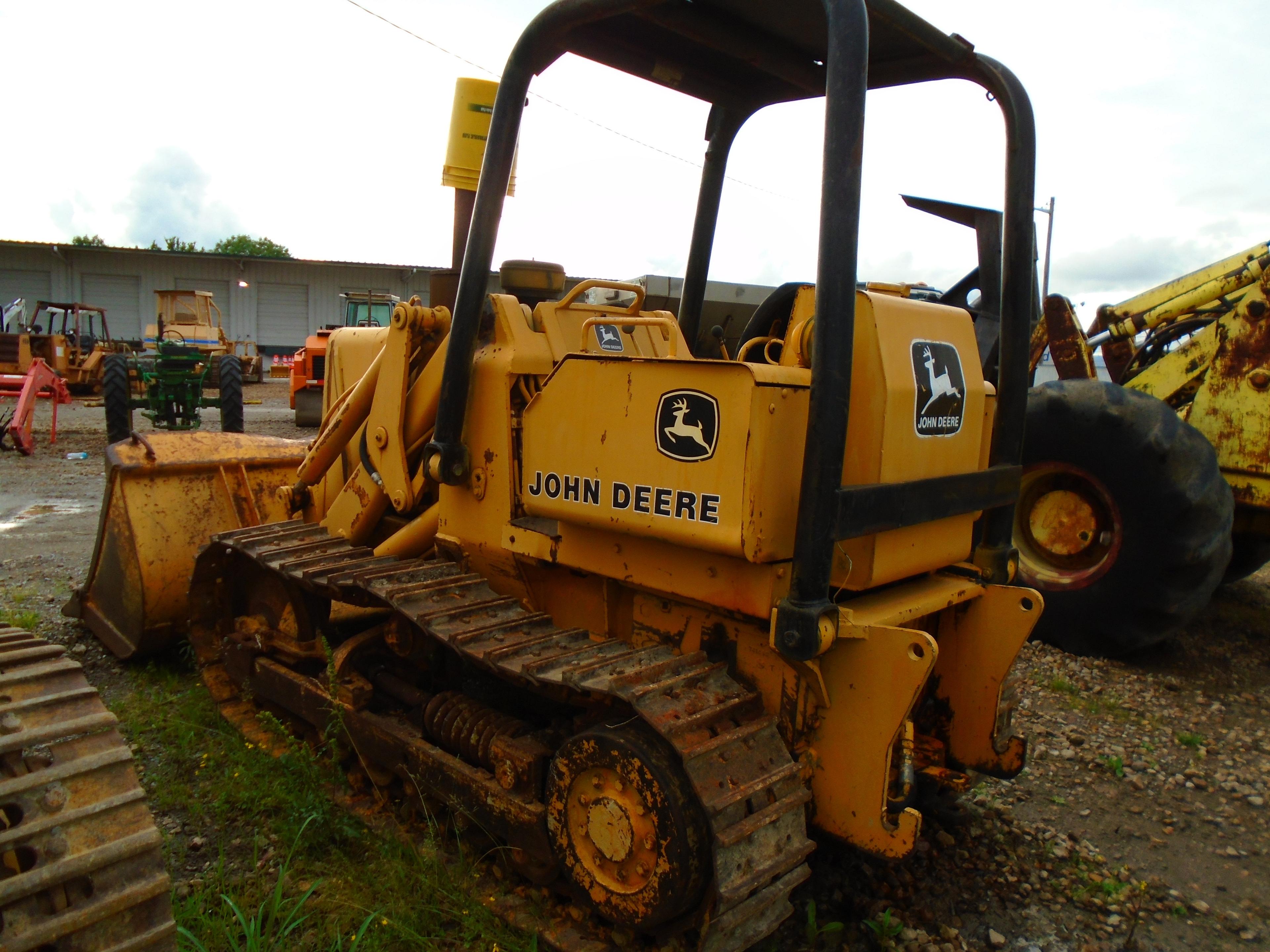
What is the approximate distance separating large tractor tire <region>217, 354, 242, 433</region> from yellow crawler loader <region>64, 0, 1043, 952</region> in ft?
37.0

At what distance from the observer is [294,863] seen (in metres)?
2.95

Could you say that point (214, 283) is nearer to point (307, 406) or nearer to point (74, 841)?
point (307, 406)

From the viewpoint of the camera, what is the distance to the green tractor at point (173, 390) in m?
13.4

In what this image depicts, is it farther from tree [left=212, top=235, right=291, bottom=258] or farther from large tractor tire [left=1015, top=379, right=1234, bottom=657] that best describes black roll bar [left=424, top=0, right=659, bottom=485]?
tree [left=212, top=235, right=291, bottom=258]

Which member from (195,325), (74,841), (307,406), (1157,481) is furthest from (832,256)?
(195,325)

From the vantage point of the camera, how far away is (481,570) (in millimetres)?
3385

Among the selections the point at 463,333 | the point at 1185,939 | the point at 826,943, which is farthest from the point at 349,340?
the point at 1185,939

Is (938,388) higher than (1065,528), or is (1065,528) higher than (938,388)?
(938,388)

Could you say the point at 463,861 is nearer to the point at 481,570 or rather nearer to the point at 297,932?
the point at 297,932

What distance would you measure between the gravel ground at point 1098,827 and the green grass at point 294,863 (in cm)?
92

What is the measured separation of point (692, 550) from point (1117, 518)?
3536 mm

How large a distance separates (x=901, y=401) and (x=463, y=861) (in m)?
1.97

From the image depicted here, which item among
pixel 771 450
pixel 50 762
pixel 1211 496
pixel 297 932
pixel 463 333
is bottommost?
pixel 297 932

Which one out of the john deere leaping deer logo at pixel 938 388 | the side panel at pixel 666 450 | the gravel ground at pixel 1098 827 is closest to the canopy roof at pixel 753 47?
the john deere leaping deer logo at pixel 938 388
